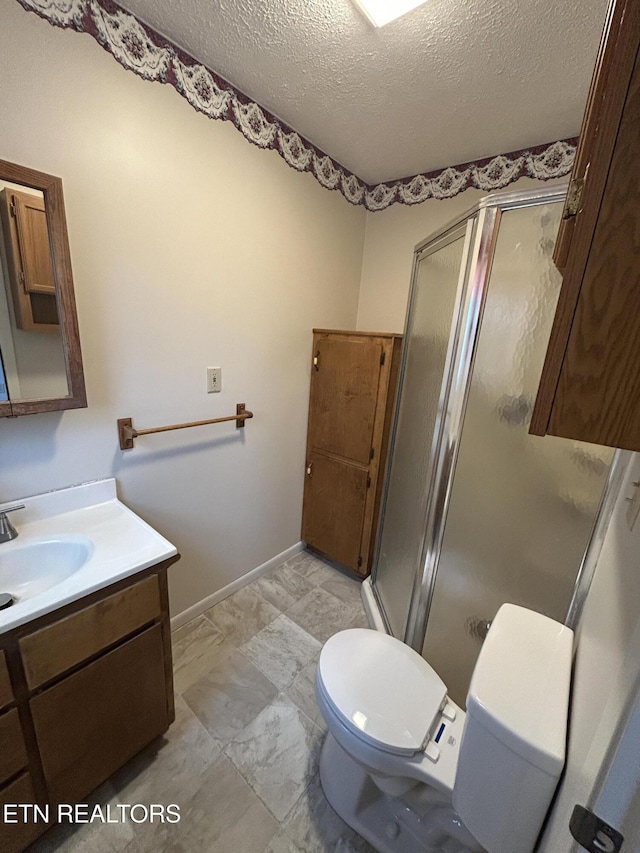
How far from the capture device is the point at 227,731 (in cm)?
129

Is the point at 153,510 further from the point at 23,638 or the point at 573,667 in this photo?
the point at 573,667

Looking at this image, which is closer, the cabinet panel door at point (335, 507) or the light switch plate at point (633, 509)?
the light switch plate at point (633, 509)

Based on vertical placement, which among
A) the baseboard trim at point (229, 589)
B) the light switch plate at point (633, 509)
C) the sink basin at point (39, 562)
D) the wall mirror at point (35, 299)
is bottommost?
the baseboard trim at point (229, 589)

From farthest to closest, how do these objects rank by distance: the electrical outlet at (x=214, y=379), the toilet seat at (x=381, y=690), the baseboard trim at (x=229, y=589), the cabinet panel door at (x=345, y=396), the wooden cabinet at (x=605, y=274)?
1. the cabinet panel door at (x=345, y=396)
2. the baseboard trim at (x=229, y=589)
3. the electrical outlet at (x=214, y=379)
4. the toilet seat at (x=381, y=690)
5. the wooden cabinet at (x=605, y=274)

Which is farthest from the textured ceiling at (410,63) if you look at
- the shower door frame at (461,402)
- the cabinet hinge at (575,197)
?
the cabinet hinge at (575,197)

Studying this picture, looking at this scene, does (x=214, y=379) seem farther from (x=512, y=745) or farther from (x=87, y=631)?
(x=512, y=745)

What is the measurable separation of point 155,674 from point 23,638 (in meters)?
0.46

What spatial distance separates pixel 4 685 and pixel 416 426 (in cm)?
149

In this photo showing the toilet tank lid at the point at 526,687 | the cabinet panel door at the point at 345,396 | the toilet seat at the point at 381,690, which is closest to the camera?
the toilet tank lid at the point at 526,687

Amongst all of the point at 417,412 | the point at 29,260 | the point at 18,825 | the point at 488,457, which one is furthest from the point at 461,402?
the point at 18,825

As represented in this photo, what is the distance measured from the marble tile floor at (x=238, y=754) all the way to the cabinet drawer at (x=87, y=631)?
0.57 meters

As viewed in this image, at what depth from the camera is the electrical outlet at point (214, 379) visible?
1.55 m

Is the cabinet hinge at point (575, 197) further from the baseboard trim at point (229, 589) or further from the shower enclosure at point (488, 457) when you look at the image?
the baseboard trim at point (229, 589)

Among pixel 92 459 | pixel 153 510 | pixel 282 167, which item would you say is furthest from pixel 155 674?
pixel 282 167
